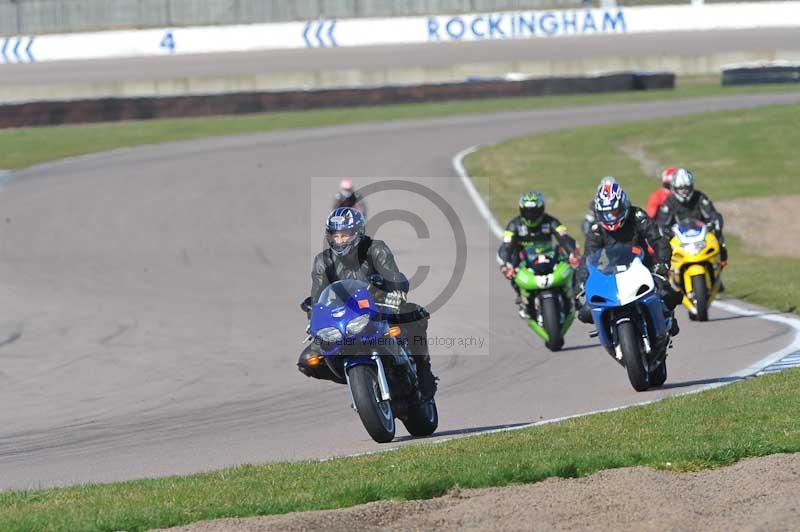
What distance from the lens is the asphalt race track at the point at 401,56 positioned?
52.7m

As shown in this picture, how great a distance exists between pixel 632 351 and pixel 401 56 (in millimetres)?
45896

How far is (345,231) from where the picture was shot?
10.1 meters

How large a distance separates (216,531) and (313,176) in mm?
24052

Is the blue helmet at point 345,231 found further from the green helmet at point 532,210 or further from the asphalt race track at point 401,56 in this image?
the asphalt race track at point 401,56

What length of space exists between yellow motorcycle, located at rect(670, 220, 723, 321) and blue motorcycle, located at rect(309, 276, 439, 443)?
7.61 metres

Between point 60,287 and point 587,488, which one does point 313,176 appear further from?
point 587,488

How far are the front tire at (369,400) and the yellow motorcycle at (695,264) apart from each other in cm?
777

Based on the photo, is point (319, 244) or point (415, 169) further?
point (415, 169)

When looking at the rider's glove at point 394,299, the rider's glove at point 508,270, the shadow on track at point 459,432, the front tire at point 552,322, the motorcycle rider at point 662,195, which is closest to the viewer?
the rider's glove at point 394,299

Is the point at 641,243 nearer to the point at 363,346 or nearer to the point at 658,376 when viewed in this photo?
the point at 658,376

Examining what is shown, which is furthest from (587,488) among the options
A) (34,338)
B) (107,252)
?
(107,252)

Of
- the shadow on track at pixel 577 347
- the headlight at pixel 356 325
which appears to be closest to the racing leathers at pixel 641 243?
the shadow on track at pixel 577 347

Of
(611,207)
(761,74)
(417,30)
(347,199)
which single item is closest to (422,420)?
(611,207)

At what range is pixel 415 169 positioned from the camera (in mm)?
31578
